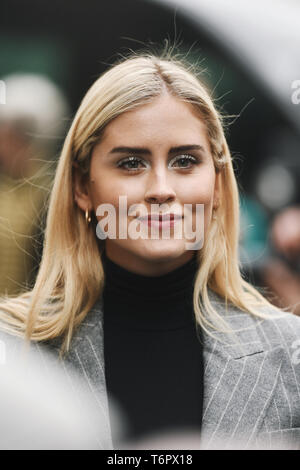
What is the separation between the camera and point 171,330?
178cm

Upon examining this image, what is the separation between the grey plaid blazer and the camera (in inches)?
67.0

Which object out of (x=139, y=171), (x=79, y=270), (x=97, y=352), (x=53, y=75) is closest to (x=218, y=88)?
(x=139, y=171)

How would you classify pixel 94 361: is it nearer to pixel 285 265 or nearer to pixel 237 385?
pixel 237 385

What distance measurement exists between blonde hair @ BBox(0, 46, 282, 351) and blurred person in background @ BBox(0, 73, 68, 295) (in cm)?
4

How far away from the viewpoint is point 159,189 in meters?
1.64

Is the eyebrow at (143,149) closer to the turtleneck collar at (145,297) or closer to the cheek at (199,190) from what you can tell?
→ the cheek at (199,190)

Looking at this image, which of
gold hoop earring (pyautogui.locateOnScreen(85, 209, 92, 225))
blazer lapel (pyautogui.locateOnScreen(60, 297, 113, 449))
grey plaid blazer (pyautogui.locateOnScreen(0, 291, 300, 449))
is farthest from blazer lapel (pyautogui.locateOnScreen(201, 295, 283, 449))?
gold hoop earring (pyautogui.locateOnScreen(85, 209, 92, 225))

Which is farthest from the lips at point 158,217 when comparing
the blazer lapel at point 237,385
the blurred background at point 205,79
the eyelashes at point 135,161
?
the blazer lapel at point 237,385

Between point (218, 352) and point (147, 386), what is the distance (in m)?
0.24

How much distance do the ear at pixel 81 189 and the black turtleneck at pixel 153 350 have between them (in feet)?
0.64

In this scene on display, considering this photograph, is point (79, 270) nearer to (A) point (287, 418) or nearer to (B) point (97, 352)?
(B) point (97, 352)

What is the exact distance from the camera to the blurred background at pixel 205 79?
1.72 meters

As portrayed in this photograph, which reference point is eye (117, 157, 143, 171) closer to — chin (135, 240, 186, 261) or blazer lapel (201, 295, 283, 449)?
chin (135, 240, 186, 261)

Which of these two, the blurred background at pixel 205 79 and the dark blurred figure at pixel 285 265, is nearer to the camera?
the blurred background at pixel 205 79
